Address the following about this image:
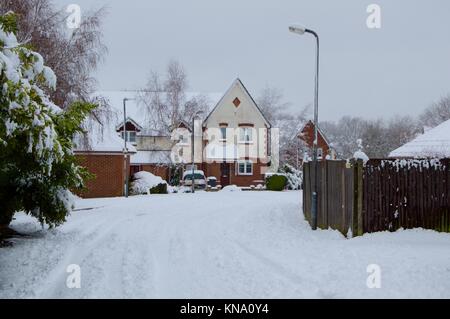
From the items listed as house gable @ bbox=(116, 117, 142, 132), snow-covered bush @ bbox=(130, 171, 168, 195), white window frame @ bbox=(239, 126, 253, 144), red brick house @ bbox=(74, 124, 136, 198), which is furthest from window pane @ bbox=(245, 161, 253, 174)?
red brick house @ bbox=(74, 124, 136, 198)

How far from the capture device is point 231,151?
1972 inches

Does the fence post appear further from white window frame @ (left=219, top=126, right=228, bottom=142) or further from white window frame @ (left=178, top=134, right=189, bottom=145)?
white window frame @ (left=219, top=126, right=228, bottom=142)

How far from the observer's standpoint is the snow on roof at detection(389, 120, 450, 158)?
21.7 metres

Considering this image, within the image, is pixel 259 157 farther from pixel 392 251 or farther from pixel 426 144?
pixel 392 251

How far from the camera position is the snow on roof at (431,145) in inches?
856

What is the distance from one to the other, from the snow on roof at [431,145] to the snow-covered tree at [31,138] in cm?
1449

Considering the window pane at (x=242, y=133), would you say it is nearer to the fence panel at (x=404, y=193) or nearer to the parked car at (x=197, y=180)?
the parked car at (x=197, y=180)

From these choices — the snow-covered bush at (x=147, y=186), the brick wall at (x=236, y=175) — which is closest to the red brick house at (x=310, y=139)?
the brick wall at (x=236, y=175)

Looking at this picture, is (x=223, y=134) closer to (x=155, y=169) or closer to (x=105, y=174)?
(x=155, y=169)

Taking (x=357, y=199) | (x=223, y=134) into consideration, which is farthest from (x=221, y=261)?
(x=223, y=134)

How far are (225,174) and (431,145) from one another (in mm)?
29408

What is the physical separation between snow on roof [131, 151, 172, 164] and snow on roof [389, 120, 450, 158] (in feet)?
87.8
